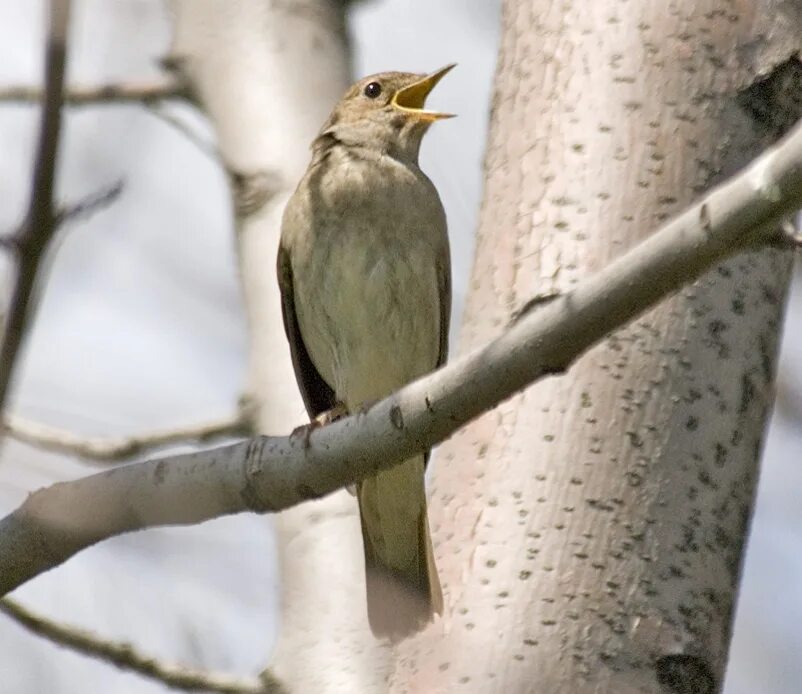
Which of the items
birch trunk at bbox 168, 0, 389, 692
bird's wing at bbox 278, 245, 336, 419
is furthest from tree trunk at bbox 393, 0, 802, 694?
bird's wing at bbox 278, 245, 336, 419

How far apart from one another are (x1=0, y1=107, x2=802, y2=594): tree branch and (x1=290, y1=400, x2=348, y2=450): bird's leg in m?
0.01

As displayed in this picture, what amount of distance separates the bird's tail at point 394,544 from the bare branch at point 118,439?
0.56 metres

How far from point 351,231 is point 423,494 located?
2.93 feet

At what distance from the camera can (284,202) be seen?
197 inches

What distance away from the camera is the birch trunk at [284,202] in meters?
4.12

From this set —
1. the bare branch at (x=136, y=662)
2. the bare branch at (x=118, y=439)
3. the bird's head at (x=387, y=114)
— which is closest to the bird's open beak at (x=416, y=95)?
the bird's head at (x=387, y=114)

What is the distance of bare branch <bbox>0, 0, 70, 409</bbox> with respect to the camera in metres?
2.20

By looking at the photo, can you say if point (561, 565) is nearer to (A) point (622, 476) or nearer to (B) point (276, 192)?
(A) point (622, 476)

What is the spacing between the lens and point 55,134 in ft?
7.50

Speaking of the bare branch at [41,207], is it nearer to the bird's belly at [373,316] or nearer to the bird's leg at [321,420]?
the bird's leg at [321,420]

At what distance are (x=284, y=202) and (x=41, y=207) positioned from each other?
9.12 ft

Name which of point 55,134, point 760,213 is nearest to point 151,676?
point 55,134

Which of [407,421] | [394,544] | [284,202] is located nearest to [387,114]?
[284,202]

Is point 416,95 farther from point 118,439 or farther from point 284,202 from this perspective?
point 118,439
